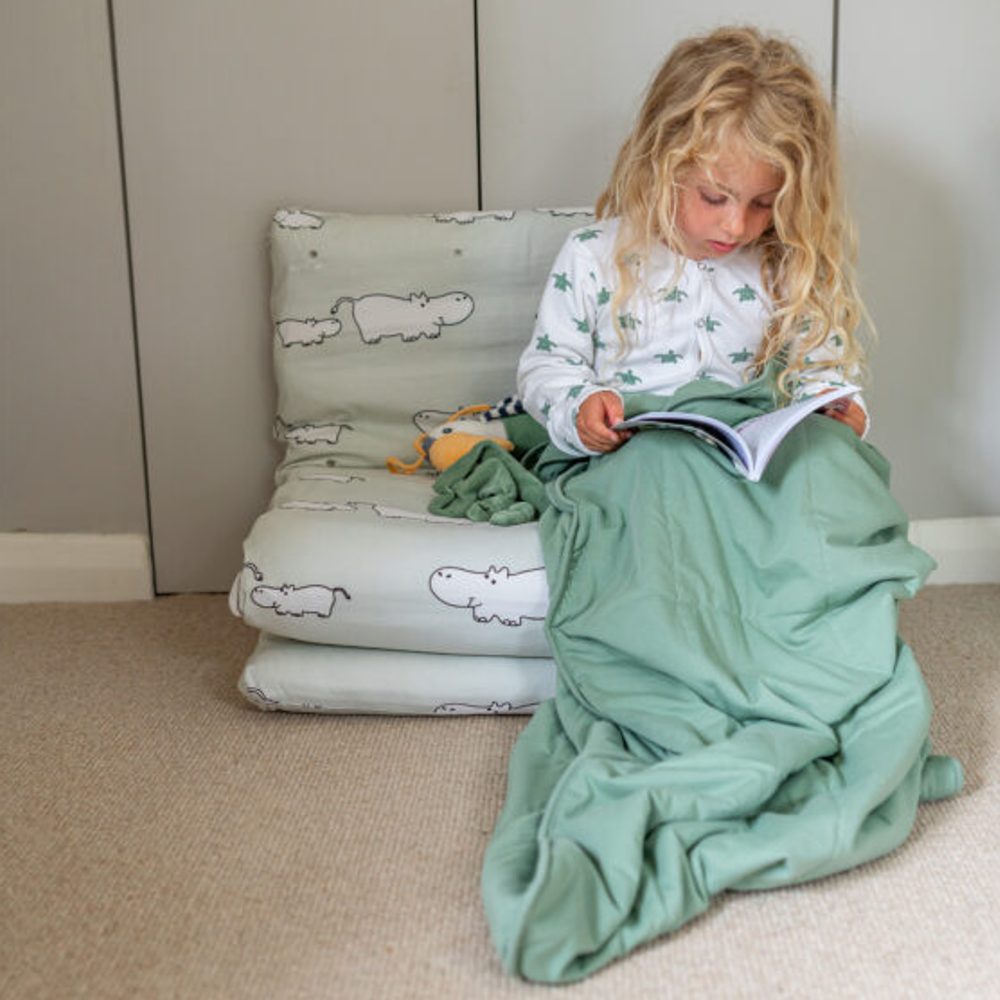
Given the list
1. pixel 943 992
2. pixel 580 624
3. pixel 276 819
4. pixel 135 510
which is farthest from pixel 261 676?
pixel 943 992

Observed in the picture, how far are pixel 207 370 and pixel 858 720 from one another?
117 centimetres

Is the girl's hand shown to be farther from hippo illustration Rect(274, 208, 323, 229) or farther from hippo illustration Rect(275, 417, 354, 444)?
hippo illustration Rect(274, 208, 323, 229)

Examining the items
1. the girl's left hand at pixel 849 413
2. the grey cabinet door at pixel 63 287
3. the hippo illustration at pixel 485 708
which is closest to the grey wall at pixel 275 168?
the grey cabinet door at pixel 63 287

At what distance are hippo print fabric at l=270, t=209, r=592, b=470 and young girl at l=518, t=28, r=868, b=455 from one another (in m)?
0.23

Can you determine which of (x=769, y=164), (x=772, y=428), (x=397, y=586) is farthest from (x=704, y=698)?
(x=769, y=164)

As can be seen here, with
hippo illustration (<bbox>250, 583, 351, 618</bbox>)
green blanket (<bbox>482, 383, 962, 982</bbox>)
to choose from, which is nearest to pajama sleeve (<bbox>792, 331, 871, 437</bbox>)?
green blanket (<bbox>482, 383, 962, 982</bbox>)

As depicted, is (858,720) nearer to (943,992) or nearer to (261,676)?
(943,992)

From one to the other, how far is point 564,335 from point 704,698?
540mm

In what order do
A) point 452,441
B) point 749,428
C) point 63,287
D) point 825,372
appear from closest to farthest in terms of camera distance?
point 749,428 → point 825,372 → point 452,441 → point 63,287

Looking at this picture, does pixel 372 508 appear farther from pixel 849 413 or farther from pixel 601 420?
pixel 849 413

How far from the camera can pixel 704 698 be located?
1479mm

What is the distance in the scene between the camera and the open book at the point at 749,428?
4.81 ft

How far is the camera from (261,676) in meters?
1.73

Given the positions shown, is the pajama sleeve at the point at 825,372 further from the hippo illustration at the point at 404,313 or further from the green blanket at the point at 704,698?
the hippo illustration at the point at 404,313
